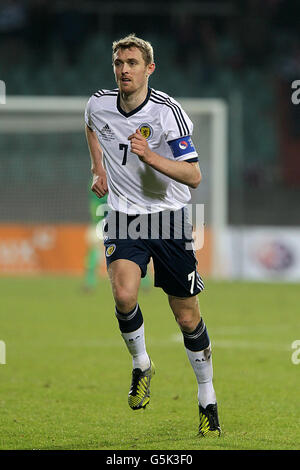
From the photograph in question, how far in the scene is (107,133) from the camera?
565 cm

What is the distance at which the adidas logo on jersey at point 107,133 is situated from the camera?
5621 mm

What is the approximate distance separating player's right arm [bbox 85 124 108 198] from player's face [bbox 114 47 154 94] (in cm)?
60

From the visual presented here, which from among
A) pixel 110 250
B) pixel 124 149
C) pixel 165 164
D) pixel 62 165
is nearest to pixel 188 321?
pixel 110 250

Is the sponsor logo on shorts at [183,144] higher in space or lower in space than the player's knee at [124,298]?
higher

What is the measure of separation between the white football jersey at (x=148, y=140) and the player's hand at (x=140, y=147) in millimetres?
276

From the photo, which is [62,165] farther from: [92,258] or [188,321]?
[188,321]

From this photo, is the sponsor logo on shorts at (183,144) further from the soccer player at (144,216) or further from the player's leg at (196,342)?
the player's leg at (196,342)

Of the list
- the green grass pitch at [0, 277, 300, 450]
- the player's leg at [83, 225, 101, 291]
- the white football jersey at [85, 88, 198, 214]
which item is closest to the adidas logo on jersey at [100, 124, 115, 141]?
the white football jersey at [85, 88, 198, 214]

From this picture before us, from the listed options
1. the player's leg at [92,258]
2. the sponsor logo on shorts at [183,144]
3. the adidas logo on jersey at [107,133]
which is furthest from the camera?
the player's leg at [92,258]

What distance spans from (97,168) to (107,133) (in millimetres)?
332

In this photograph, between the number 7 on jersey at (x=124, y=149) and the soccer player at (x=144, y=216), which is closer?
the soccer player at (x=144, y=216)

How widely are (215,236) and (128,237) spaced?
13.8 m

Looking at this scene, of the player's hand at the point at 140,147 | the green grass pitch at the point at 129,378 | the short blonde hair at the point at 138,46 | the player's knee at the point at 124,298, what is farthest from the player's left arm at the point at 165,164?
the green grass pitch at the point at 129,378

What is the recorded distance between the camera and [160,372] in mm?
8266
